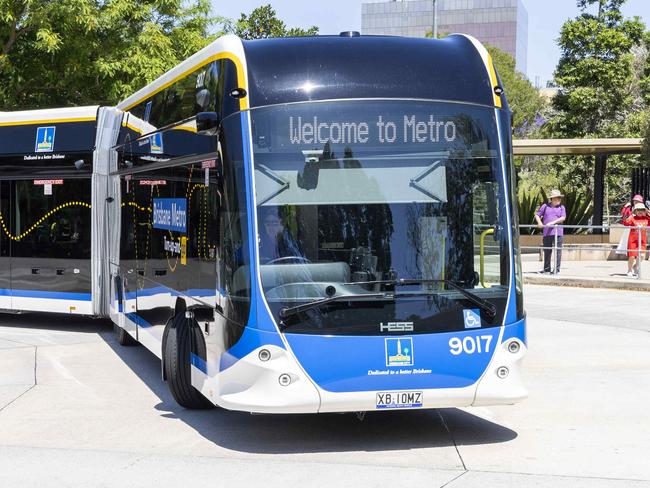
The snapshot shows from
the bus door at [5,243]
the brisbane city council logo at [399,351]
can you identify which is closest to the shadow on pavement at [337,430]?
the brisbane city council logo at [399,351]

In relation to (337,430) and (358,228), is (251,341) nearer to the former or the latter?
(358,228)

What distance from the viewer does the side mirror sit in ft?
25.2

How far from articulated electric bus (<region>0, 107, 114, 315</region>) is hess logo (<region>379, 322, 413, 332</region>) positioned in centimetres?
748

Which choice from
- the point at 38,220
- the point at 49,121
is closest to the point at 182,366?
the point at 38,220

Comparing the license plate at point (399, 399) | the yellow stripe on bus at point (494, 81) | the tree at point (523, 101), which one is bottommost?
the license plate at point (399, 399)

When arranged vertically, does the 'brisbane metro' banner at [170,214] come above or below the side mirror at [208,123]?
below

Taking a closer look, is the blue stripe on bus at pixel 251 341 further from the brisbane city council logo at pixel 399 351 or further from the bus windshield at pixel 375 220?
the brisbane city council logo at pixel 399 351

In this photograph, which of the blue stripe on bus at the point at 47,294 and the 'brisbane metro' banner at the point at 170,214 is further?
the blue stripe on bus at the point at 47,294

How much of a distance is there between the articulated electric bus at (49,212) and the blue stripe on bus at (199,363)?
5.83 m

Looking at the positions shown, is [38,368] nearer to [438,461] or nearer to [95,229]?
[95,229]

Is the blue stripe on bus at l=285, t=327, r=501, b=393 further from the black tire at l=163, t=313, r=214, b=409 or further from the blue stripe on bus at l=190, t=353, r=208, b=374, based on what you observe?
the black tire at l=163, t=313, r=214, b=409

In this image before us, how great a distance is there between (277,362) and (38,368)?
5025 mm

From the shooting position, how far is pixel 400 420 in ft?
27.9

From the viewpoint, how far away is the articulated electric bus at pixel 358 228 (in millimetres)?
7148
